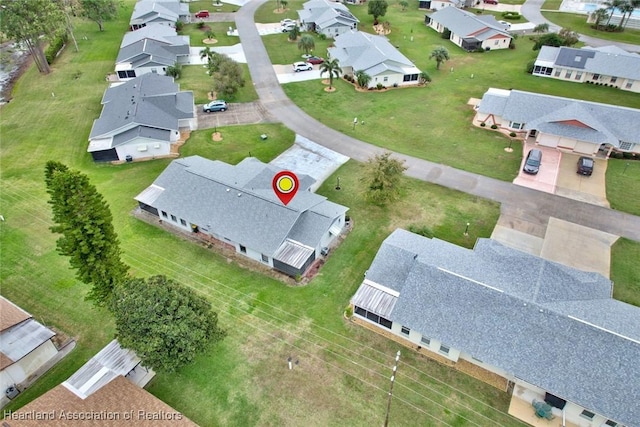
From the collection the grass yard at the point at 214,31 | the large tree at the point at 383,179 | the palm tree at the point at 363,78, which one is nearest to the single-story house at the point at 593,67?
the palm tree at the point at 363,78

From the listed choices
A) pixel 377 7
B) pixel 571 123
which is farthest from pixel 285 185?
pixel 377 7

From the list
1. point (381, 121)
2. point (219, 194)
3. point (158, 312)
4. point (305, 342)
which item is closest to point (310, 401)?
point (305, 342)

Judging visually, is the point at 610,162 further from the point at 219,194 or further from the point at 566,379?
the point at 219,194

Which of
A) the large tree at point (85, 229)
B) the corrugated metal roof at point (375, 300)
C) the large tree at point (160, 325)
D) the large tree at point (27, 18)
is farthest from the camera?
the large tree at point (27, 18)

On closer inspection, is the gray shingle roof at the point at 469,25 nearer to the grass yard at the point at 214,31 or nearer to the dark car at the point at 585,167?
the dark car at the point at 585,167

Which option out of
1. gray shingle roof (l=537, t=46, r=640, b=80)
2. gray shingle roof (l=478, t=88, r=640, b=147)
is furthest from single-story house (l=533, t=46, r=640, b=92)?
gray shingle roof (l=478, t=88, r=640, b=147)
